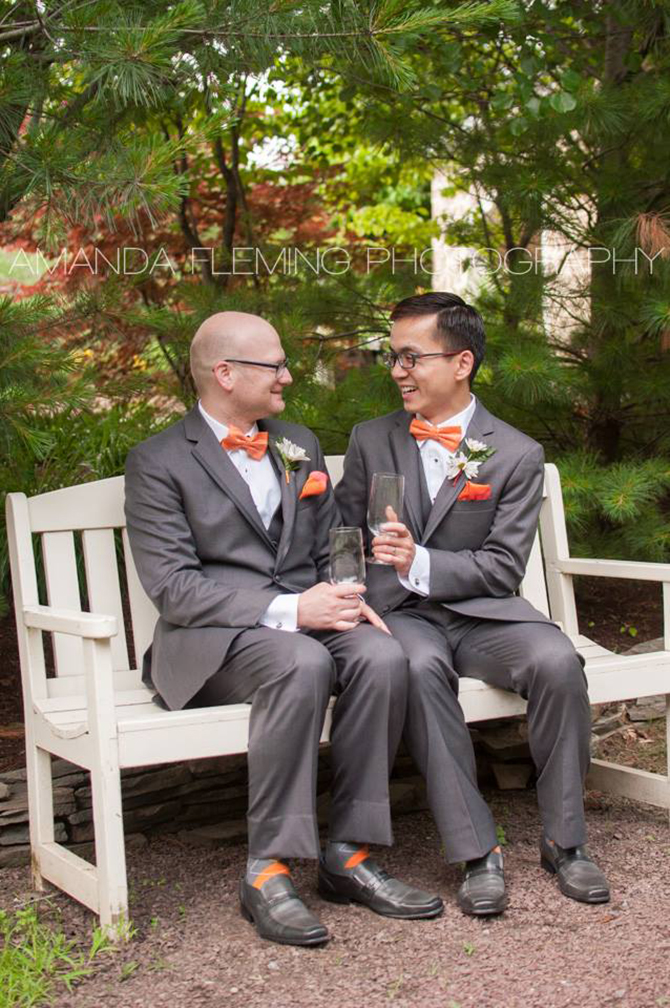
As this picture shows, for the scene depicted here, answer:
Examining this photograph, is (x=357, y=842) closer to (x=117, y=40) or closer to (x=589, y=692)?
(x=589, y=692)

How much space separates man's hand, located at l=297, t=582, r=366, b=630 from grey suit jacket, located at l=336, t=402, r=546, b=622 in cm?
37

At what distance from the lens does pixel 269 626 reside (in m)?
3.34

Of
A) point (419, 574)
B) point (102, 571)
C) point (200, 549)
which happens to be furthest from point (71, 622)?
point (419, 574)

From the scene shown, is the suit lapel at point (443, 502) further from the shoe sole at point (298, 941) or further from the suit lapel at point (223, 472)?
the shoe sole at point (298, 941)

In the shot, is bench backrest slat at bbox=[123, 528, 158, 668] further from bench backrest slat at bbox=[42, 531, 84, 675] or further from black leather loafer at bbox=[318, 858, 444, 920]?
black leather loafer at bbox=[318, 858, 444, 920]

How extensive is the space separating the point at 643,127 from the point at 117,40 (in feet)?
9.10

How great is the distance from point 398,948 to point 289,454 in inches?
56.0

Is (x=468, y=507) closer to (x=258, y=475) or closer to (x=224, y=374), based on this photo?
(x=258, y=475)

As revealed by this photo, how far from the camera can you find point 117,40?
2.91 m

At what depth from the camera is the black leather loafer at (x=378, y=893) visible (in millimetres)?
3102

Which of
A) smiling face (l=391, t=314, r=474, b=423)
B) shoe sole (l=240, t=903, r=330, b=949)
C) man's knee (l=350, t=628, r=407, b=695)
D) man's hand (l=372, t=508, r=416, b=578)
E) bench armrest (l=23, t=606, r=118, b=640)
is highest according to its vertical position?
smiling face (l=391, t=314, r=474, b=423)

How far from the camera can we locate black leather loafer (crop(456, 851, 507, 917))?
3.10m

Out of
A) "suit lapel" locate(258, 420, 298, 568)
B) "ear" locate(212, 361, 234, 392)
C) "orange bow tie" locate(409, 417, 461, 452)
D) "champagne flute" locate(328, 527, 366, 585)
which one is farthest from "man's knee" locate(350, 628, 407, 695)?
"ear" locate(212, 361, 234, 392)

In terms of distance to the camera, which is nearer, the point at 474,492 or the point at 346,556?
the point at 346,556
